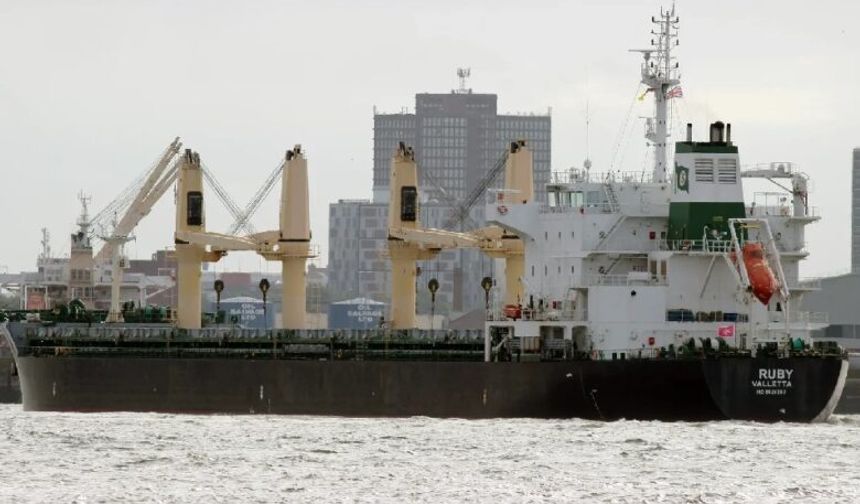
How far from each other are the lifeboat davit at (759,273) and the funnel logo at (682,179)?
2.88 metres

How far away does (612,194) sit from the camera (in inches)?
2598

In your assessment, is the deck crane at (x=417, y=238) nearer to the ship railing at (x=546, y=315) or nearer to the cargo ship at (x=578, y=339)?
the cargo ship at (x=578, y=339)

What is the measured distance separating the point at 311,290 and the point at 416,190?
93.6 metres

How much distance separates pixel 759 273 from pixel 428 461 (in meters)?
13.0

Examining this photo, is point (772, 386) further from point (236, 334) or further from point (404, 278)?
point (404, 278)

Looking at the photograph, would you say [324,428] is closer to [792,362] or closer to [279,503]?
[792,362]

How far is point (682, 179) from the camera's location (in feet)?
212

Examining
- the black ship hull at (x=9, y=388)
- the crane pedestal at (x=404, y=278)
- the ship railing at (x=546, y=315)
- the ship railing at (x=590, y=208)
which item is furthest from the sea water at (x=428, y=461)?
the black ship hull at (x=9, y=388)

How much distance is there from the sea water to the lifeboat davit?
3541 millimetres

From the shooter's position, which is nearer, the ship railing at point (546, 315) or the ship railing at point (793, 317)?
→ the ship railing at point (793, 317)

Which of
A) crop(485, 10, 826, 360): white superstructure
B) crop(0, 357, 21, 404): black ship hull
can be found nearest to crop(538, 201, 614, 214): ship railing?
crop(485, 10, 826, 360): white superstructure

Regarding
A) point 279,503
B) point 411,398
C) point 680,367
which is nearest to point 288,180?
point 411,398

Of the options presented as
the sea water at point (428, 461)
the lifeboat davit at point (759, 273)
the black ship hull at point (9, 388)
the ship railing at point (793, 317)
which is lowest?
the sea water at point (428, 461)

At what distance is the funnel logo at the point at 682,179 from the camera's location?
6450 centimetres
